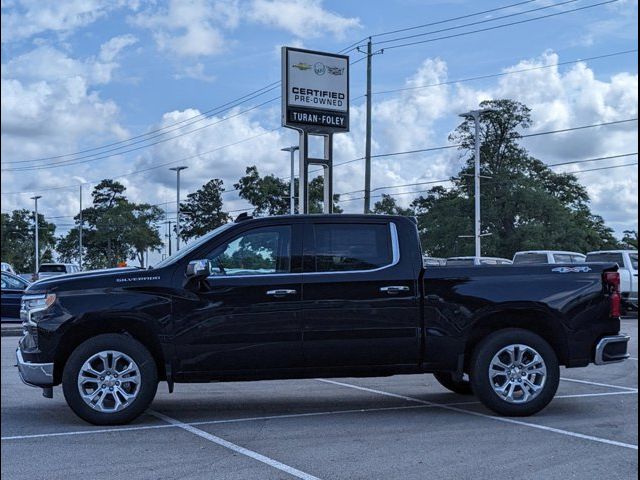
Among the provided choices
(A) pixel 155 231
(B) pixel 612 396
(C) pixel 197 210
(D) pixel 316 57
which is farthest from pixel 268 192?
(B) pixel 612 396

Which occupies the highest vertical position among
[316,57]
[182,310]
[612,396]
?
[316,57]

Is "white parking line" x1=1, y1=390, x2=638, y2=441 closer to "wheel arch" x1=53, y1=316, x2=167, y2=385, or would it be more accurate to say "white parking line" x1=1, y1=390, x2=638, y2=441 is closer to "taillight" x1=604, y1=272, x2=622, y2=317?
"wheel arch" x1=53, y1=316, x2=167, y2=385

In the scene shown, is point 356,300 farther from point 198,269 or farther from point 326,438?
point 198,269

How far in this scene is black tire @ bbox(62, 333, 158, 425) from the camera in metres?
7.09

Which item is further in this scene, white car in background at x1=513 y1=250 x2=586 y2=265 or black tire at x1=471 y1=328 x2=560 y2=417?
white car in background at x1=513 y1=250 x2=586 y2=265

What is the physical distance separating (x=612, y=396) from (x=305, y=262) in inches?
164

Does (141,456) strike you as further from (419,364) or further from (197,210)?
(197,210)

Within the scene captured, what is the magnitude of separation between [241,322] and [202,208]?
185 feet

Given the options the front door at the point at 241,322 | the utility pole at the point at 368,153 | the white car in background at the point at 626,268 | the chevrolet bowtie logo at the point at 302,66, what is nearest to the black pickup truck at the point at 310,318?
the front door at the point at 241,322

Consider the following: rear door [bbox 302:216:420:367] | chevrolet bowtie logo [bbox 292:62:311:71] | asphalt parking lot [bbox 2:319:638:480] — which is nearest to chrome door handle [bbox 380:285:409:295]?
rear door [bbox 302:216:420:367]

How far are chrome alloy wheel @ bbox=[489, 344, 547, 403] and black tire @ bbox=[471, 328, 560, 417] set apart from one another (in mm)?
28

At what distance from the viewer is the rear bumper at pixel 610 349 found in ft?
25.6

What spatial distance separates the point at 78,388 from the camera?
7094 millimetres

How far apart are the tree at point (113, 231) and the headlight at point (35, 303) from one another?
57017 millimetres
